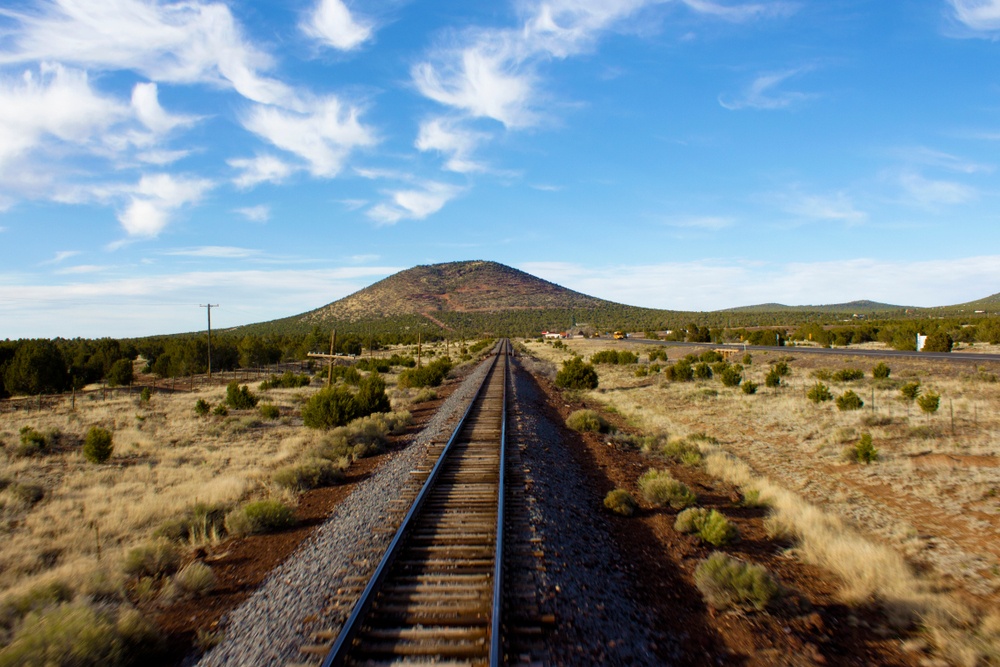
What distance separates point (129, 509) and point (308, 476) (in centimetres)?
337

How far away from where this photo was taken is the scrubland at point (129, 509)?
5730 millimetres

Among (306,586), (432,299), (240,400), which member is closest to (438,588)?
(306,586)

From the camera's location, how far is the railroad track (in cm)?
504

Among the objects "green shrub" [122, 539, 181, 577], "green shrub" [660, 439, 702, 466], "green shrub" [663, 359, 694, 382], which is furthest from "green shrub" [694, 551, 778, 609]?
"green shrub" [663, 359, 694, 382]

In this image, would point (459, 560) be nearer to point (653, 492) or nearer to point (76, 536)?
point (653, 492)

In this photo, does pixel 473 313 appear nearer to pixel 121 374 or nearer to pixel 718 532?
pixel 121 374

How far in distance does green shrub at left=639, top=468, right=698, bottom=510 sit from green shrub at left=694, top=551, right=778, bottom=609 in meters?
3.40

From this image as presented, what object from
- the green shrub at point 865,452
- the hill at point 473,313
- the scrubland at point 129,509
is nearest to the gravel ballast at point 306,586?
the scrubland at point 129,509

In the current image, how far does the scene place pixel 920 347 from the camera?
165ft

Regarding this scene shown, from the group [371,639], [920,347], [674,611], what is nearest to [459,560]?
[371,639]

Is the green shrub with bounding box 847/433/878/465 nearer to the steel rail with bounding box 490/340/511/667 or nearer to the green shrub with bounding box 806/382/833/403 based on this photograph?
the green shrub with bounding box 806/382/833/403

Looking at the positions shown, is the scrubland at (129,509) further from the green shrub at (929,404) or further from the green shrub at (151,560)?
the green shrub at (929,404)

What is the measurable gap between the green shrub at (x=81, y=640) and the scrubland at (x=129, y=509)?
11mm

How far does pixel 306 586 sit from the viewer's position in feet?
21.7
